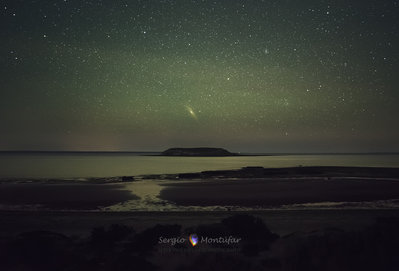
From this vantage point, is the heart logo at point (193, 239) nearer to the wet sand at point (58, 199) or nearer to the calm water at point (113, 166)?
the wet sand at point (58, 199)

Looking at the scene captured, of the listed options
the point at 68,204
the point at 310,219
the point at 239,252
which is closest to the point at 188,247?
the point at 239,252

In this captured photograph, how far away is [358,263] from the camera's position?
798 centimetres

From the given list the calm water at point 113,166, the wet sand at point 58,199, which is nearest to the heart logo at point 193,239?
the wet sand at point 58,199

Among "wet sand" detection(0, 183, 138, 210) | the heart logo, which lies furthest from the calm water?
the heart logo

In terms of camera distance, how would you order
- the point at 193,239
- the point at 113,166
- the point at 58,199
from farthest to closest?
the point at 113,166
the point at 58,199
the point at 193,239

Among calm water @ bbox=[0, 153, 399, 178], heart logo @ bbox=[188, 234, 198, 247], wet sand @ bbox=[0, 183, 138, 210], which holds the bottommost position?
heart logo @ bbox=[188, 234, 198, 247]

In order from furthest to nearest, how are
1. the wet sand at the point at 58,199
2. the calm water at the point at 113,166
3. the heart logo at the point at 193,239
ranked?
the calm water at the point at 113,166 → the wet sand at the point at 58,199 → the heart logo at the point at 193,239

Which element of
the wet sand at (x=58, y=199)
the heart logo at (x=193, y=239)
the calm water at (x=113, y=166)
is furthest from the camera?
the calm water at (x=113, y=166)

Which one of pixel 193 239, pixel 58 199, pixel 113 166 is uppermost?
pixel 113 166

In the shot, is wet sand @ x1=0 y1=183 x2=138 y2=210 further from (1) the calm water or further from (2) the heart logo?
(1) the calm water

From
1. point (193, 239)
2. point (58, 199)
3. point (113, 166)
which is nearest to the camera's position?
point (193, 239)

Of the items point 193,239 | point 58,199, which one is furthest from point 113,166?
point 193,239

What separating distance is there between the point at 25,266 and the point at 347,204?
1941 cm

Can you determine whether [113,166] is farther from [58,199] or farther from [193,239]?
[193,239]
